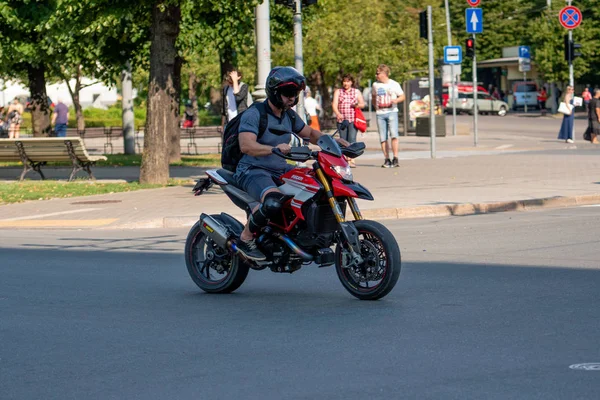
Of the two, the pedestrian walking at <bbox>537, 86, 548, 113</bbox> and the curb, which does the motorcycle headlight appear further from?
the pedestrian walking at <bbox>537, 86, 548, 113</bbox>

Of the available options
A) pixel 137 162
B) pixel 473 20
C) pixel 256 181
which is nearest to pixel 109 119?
pixel 473 20

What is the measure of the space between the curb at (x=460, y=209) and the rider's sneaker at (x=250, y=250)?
251 inches

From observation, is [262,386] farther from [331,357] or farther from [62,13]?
[62,13]

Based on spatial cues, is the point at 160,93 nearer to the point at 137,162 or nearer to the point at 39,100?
the point at 137,162

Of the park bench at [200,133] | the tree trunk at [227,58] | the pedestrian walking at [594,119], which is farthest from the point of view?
the park bench at [200,133]

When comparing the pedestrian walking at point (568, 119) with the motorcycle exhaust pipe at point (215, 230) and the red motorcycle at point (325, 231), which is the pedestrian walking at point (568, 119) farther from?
the red motorcycle at point (325, 231)

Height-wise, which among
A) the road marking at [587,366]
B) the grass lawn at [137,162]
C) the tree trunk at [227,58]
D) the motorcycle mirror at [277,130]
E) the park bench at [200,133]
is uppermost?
the tree trunk at [227,58]

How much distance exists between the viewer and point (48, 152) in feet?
76.2

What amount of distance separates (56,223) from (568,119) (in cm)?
2251

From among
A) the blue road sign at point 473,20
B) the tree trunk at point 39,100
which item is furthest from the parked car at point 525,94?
the tree trunk at point 39,100

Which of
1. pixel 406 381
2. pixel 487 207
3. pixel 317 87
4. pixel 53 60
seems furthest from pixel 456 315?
pixel 317 87

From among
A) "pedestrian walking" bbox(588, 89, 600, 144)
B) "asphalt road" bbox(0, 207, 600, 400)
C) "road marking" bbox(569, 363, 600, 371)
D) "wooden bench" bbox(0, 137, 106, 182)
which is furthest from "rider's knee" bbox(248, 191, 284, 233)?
"pedestrian walking" bbox(588, 89, 600, 144)

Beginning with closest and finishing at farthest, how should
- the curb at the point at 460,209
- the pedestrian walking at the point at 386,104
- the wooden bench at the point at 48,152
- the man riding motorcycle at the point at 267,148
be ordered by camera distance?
the man riding motorcycle at the point at 267,148 < the curb at the point at 460,209 < the wooden bench at the point at 48,152 < the pedestrian walking at the point at 386,104

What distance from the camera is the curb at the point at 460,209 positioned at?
15.5 metres
